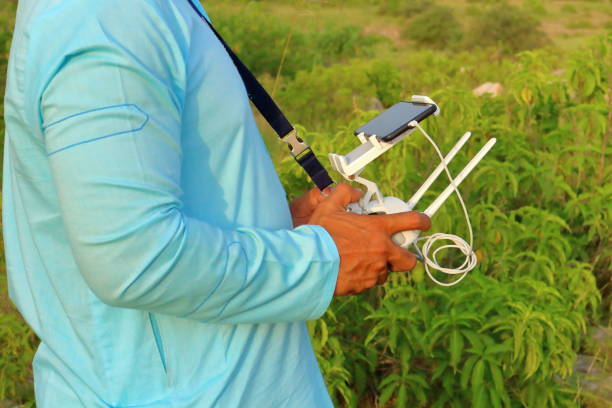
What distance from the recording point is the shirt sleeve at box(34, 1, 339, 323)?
84 centimetres

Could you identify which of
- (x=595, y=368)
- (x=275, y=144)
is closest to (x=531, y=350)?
(x=595, y=368)

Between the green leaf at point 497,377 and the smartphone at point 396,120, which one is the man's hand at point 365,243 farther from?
the green leaf at point 497,377

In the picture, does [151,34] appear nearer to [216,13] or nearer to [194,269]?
[194,269]

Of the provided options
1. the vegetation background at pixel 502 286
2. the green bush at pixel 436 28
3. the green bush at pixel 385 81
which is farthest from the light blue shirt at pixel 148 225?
the green bush at pixel 436 28

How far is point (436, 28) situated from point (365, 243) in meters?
12.6

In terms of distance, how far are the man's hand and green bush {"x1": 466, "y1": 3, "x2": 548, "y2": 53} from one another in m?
11.4

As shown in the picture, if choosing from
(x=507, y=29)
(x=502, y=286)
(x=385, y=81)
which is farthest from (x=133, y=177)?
(x=507, y=29)

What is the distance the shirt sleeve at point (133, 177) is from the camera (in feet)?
2.76

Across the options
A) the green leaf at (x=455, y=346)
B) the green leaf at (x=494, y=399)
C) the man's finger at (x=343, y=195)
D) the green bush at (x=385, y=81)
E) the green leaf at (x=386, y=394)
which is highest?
the man's finger at (x=343, y=195)

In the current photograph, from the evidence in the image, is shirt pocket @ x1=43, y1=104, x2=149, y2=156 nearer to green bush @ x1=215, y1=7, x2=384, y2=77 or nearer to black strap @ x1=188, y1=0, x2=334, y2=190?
black strap @ x1=188, y1=0, x2=334, y2=190

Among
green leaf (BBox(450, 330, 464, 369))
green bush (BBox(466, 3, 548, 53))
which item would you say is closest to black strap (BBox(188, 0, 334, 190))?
green leaf (BBox(450, 330, 464, 369))

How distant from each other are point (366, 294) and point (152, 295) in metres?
1.89

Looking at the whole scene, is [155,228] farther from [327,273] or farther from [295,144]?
[295,144]

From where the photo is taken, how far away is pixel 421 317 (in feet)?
Result: 8.00
